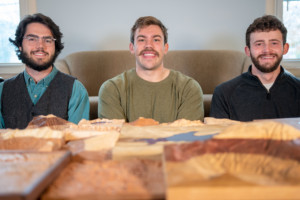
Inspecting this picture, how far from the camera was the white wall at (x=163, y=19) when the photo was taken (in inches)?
138

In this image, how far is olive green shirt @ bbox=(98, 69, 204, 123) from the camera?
188cm

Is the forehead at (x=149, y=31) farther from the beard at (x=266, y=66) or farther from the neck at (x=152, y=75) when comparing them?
the beard at (x=266, y=66)

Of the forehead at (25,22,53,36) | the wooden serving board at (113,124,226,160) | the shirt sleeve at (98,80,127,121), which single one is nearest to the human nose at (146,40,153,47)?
the shirt sleeve at (98,80,127,121)

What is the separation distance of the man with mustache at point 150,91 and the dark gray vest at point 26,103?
0.74ft

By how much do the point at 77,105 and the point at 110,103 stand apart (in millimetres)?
197

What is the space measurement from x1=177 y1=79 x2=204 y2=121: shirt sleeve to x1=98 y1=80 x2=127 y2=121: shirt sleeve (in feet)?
1.18

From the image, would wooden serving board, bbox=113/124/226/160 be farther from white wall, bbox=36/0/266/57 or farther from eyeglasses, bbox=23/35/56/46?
white wall, bbox=36/0/266/57

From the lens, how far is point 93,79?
3.23 meters

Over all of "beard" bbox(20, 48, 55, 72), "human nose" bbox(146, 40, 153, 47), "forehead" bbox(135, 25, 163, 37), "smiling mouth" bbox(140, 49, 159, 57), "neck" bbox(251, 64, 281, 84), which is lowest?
"neck" bbox(251, 64, 281, 84)

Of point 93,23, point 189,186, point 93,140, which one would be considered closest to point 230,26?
point 93,23

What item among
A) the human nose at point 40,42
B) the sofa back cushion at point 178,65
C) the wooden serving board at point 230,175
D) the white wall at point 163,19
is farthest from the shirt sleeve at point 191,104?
the white wall at point 163,19

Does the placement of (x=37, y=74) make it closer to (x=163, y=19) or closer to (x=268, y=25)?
(x=268, y=25)

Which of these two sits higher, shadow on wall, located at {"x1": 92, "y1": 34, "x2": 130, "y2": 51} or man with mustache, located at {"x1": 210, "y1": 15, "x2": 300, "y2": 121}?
shadow on wall, located at {"x1": 92, "y1": 34, "x2": 130, "y2": 51}

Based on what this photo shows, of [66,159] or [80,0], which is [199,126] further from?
[80,0]
